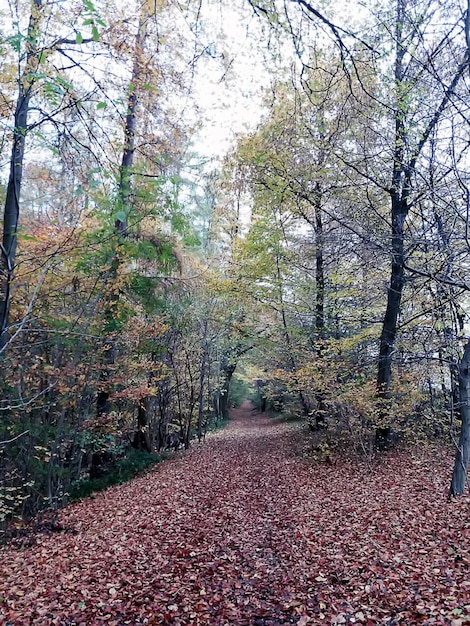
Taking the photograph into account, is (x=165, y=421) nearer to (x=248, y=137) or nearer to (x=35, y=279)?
(x=35, y=279)

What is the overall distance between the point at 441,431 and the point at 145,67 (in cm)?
989

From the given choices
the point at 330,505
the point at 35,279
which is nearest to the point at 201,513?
the point at 330,505

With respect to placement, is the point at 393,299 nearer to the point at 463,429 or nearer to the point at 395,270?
the point at 395,270

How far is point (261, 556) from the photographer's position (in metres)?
4.81

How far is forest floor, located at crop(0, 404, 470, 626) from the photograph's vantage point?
3.62 m

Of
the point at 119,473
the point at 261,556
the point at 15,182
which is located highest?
the point at 15,182

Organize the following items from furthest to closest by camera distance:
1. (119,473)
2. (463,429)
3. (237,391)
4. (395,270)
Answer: (237,391)
(119,473)
(395,270)
(463,429)

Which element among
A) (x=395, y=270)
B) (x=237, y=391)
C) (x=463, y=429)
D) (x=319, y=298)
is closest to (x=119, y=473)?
(x=319, y=298)

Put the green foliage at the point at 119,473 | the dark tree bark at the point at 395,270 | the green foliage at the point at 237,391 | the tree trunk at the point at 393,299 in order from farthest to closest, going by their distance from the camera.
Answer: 1. the green foliage at the point at 237,391
2. the green foliage at the point at 119,473
3. the tree trunk at the point at 393,299
4. the dark tree bark at the point at 395,270

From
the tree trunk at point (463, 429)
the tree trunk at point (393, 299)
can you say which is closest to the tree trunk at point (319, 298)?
the tree trunk at point (393, 299)

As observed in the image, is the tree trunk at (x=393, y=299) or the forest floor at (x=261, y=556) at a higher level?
the tree trunk at (x=393, y=299)

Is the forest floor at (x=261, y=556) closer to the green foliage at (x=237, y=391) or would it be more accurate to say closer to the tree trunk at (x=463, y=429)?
the tree trunk at (x=463, y=429)

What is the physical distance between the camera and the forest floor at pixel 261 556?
11.9ft

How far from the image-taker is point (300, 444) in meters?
11.5
